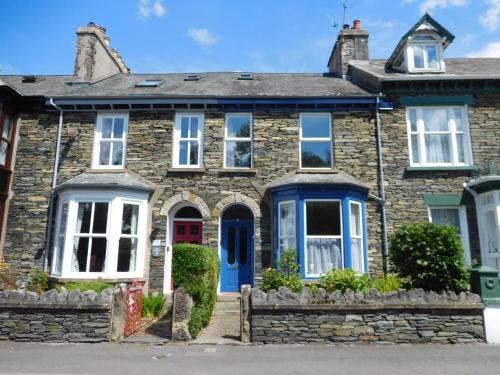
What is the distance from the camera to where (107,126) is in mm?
12836

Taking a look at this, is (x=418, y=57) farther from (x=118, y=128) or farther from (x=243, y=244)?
(x=118, y=128)

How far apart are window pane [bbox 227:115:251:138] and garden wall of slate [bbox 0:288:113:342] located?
6.88 m

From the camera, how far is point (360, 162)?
40.3 ft

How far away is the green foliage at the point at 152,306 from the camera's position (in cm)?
997

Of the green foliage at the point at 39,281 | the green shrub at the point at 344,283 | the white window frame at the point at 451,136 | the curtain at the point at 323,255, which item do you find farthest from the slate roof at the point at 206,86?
the green shrub at the point at 344,283

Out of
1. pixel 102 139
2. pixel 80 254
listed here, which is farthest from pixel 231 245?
pixel 102 139

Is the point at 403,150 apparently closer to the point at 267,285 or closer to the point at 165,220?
the point at 267,285

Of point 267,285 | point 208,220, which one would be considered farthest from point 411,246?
point 208,220

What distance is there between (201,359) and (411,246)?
5.13 m

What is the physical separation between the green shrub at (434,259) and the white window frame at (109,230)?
7657 millimetres

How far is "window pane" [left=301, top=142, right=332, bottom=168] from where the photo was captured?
12484 millimetres

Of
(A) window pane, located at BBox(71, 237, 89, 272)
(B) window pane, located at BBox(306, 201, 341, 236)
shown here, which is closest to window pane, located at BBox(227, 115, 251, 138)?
(B) window pane, located at BBox(306, 201, 341, 236)

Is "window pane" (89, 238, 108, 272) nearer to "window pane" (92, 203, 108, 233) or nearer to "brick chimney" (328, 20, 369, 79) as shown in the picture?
"window pane" (92, 203, 108, 233)

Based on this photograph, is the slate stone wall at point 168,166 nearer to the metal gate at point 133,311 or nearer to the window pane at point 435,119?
the window pane at point 435,119
